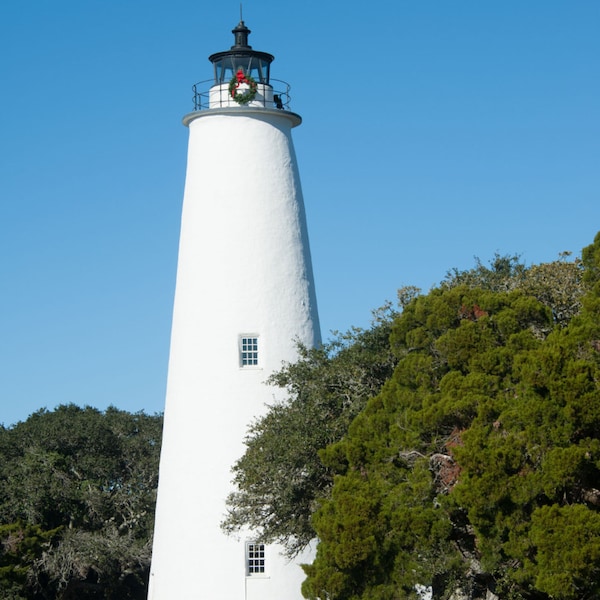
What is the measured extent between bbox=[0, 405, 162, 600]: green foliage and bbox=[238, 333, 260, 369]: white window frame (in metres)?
11.5

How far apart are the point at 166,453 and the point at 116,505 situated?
12779 mm

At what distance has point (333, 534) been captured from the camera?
80.3ft

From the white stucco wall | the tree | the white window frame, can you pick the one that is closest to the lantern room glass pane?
the white stucco wall

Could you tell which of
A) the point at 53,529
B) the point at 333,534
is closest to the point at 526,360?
the point at 333,534

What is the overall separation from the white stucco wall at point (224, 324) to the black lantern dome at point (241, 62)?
4.16 feet

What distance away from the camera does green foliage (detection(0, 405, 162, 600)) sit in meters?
41.6

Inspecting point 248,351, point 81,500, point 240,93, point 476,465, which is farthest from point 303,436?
point 81,500

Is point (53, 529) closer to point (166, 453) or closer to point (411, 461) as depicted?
point (166, 453)

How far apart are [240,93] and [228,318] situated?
5.93 m

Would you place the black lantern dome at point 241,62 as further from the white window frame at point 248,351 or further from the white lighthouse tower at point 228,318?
the white window frame at point 248,351

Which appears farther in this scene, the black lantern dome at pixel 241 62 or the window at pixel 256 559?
the black lantern dome at pixel 241 62

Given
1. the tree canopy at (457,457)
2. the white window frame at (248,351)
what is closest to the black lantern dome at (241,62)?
the white window frame at (248,351)

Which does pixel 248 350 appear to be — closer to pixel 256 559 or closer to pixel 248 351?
pixel 248 351

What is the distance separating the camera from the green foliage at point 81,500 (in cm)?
4162
